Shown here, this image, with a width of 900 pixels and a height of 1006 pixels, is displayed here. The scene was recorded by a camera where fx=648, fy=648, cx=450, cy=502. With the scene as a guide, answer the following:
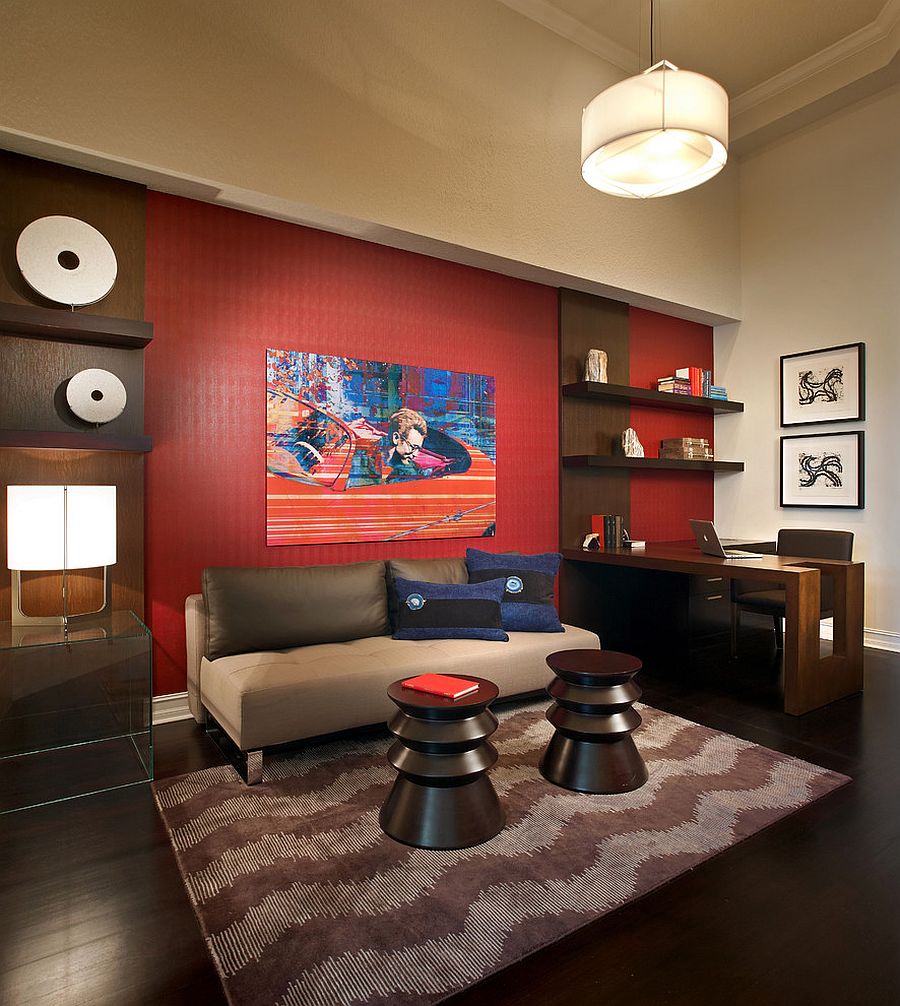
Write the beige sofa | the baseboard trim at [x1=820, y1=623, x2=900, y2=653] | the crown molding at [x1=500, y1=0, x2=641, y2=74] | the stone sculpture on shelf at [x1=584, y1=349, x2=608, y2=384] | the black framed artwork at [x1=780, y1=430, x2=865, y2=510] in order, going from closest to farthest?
the beige sofa → the crown molding at [x1=500, y1=0, x2=641, y2=74] → the baseboard trim at [x1=820, y1=623, x2=900, y2=653] → the stone sculpture on shelf at [x1=584, y1=349, x2=608, y2=384] → the black framed artwork at [x1=780, y1=430, x2=865, y2=510]

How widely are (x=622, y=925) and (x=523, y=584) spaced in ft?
6.97

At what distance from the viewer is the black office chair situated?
4.34 meters

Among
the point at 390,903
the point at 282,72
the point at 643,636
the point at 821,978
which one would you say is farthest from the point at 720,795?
the point at 282,72

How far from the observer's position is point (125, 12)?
2896mm

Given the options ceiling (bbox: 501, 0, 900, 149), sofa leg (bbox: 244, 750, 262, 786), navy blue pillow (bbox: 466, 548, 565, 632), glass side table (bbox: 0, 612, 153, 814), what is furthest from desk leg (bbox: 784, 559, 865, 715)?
ceiling (bbox: 501, 0, 900, 149)

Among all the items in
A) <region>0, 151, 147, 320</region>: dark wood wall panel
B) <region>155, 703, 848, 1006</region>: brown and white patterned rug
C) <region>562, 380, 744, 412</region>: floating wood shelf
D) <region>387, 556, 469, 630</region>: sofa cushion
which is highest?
<region>0, 151, 147, 320</region>: dark wood wall panel

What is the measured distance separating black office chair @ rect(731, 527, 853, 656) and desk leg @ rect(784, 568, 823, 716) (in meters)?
0.82

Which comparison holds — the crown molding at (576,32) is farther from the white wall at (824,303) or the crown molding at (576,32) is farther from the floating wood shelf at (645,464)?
the floating wood shelf at (645,464)

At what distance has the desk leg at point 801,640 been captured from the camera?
3359 millimetres

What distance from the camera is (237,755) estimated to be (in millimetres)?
2811

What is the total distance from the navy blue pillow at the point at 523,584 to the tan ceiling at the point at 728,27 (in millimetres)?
3583

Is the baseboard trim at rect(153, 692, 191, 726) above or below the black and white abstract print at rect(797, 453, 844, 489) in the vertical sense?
below

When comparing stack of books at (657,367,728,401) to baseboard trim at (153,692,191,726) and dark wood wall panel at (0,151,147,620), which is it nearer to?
dark wood wall panel at (0,151,147,620)

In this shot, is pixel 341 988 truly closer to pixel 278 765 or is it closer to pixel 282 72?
pixel 278 765
